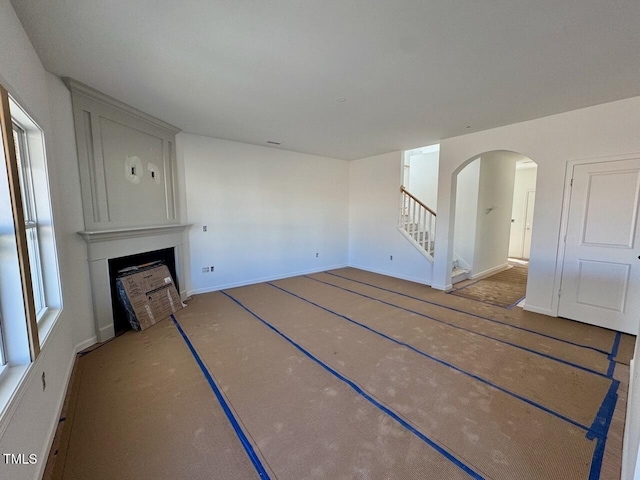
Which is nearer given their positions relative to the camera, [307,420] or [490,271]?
[307,420]

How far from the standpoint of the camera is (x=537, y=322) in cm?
342

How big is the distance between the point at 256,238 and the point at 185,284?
4.98 feet

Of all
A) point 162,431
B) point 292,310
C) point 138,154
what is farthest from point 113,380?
point 138,154

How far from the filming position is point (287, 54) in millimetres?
2115

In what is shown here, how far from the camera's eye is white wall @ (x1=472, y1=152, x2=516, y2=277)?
5387mm

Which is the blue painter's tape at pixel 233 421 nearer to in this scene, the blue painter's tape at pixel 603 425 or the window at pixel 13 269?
the window at pixel 13 269

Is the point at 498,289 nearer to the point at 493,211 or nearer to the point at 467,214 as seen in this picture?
the point at 467,214

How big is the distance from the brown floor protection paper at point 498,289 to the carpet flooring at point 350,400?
2.50ft

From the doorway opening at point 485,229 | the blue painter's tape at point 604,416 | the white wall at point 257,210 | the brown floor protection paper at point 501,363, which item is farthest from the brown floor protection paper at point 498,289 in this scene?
the white wall at point 257,210

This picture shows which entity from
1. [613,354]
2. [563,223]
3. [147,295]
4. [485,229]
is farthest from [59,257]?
[485,229]

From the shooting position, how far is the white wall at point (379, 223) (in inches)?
217

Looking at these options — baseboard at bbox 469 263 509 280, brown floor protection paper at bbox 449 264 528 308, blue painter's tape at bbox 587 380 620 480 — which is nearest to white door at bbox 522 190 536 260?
baseboard at bbox 469 263 509 280

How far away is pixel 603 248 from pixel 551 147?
1426mm

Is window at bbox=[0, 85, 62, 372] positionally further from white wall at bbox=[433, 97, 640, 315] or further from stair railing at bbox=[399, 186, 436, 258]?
stair railing at bbox=[399, 186, 436, 258]
